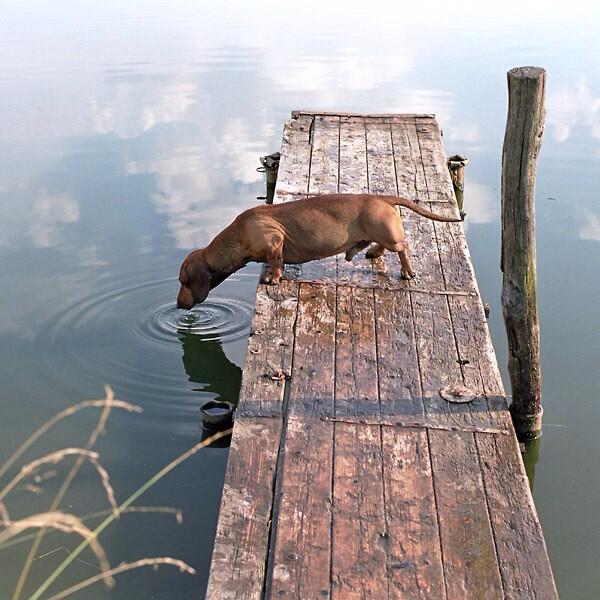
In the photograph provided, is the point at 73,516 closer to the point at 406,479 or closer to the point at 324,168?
the point at 406,479

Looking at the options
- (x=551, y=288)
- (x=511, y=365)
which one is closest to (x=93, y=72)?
(x=551, y=288)

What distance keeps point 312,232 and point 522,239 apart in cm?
142

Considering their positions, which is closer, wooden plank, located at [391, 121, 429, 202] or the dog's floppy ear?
the dog's floppy ear

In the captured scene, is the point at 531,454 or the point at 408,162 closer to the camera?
the point at 531,454

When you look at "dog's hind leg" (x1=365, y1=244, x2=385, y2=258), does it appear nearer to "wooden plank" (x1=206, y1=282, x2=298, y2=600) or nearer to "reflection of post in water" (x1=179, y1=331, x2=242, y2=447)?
"wooden plank" (x1=206, y1=282, x2=298, y2=600)

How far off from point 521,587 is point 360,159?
18.3 feet

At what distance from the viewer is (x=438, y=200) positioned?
727 centimetres

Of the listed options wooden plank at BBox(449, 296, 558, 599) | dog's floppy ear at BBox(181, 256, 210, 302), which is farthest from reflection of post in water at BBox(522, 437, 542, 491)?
dog's floppy ear at BBox(181, 256, 210, 302)

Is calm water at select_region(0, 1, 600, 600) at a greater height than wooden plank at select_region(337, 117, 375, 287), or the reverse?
wooden plank at select_region(337, 117, 375, 287)

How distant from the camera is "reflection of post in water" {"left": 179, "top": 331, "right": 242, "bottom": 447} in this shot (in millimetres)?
6125

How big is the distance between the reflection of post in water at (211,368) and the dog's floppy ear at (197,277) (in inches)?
18.9

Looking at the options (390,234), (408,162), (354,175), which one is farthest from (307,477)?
(408,162)

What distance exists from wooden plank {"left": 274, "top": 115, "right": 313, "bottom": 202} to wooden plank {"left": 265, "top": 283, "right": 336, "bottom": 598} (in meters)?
2.33

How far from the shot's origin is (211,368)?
635cm
